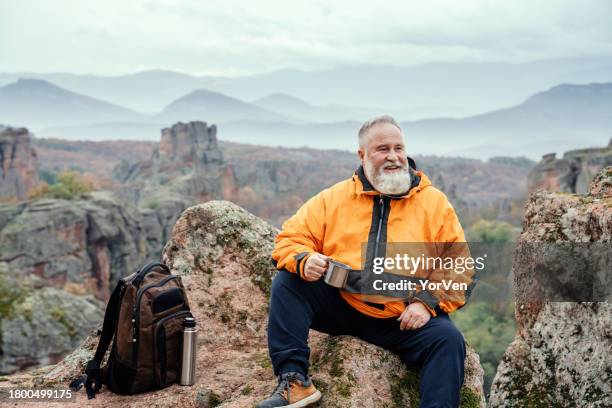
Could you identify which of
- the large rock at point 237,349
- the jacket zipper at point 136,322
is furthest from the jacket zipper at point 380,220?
the jacket zipper at point 136,322

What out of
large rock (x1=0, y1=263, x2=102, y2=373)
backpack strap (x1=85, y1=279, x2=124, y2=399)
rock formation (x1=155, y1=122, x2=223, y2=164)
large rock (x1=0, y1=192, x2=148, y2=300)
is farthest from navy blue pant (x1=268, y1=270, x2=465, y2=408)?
rock formation (x1=155, y1=122, x2=223, y2=164)

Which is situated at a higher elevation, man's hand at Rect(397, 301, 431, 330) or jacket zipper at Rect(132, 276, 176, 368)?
man's hand at Rect(397, 301, 431, 330)

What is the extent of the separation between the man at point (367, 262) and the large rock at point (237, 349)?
239mm

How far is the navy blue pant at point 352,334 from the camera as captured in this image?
4949 mm

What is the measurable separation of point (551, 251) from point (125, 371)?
3.76 meters

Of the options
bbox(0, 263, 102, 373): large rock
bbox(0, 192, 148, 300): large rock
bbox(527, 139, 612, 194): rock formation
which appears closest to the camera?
bbox(0, 263, 102, 373): large rock

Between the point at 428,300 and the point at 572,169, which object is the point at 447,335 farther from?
the point at 572,169

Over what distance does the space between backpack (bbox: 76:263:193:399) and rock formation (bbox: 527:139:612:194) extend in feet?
256

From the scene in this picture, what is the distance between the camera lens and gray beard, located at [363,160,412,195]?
5.43 metres

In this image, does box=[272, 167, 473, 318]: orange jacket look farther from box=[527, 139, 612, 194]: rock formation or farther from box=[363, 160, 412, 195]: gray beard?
box=[527, 139, 612, 194]: rock formation

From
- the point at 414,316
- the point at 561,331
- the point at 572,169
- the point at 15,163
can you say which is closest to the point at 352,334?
the point at 414,316

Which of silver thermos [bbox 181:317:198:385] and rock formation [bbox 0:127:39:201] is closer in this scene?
silver thermos [bbox 181:317:198:385]

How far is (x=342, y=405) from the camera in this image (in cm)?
507

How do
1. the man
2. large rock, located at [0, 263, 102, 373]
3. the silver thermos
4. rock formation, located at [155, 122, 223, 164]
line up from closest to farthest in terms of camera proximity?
the man, the silver thermos, large rock, located at [0, 263, 102, 373], rock formation, located at [155, 122, 223, 164]
